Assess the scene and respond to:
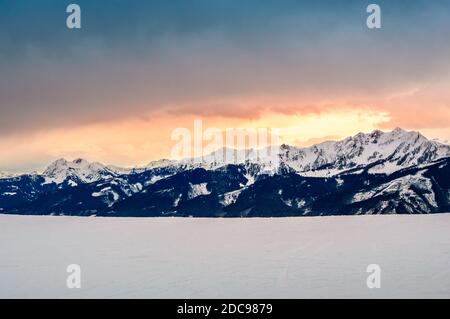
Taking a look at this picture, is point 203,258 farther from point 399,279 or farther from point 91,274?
point 399,279

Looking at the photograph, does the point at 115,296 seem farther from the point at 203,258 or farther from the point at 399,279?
the point at 399,279

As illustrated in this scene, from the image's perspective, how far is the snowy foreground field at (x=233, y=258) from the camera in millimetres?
11648

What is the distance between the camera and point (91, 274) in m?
13.4

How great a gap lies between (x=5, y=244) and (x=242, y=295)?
1021 centimetres

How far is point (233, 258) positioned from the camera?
49.9 feet

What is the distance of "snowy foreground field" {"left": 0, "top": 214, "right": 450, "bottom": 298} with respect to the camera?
1165 centimetres

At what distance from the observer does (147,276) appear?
1314 centimetres

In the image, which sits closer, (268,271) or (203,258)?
(268,271)
